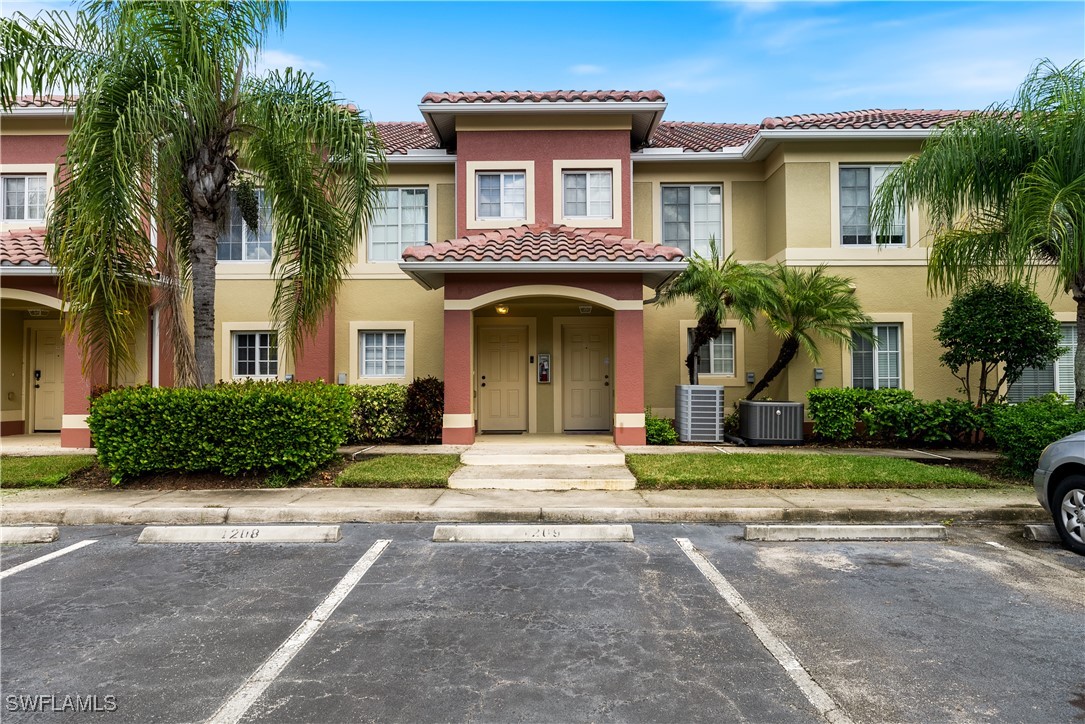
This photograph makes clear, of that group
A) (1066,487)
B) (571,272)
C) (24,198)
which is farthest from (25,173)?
(1066,487)

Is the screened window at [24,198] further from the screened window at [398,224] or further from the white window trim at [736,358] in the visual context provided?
the white window trim at [736,358]

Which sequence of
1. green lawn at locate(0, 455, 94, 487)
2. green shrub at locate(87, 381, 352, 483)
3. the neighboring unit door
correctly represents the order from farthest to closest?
the neighboring unit door, green lawn at locate(0, 455, 94, 487), green shrub at locate(87, 381, 352, 483)

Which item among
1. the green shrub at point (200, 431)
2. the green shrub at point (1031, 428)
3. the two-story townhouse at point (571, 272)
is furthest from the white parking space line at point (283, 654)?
the green shrub at point (1031, 428)

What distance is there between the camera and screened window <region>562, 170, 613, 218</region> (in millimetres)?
13148

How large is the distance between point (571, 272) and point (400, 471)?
188 inches

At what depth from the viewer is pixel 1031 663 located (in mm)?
3676

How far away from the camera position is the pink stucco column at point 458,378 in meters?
11.4

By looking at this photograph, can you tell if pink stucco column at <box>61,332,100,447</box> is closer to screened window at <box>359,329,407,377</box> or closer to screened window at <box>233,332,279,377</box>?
screened window at <box>233,332,279,377</box>

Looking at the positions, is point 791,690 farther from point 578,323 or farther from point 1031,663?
point 578,323

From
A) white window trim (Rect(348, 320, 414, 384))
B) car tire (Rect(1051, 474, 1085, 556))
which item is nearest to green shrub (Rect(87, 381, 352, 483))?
white window trim (Rect(348, 320, 414, 384))

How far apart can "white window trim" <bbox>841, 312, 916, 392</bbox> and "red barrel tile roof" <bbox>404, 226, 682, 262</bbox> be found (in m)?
4.84

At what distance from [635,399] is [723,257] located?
4.63 metres

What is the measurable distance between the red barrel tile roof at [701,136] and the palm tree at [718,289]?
337 centimetres

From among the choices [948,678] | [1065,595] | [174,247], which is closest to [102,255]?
[174,247]
